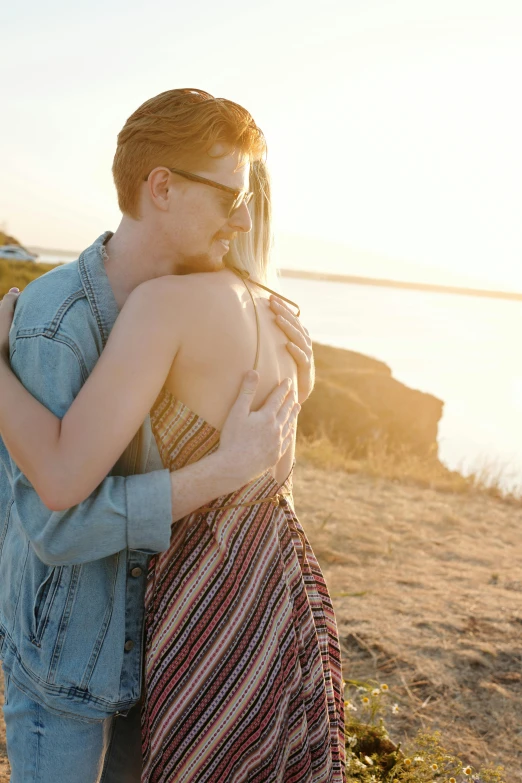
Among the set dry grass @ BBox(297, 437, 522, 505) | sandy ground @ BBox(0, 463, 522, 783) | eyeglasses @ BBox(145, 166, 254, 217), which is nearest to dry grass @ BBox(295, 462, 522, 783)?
sandy ground @ BBox(0, 463, 522, 783)

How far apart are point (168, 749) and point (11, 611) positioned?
0.49 meters

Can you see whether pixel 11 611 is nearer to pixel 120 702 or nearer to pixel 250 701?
pixel 120 702

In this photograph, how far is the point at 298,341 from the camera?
1.95 m

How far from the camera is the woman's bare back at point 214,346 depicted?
158 cm

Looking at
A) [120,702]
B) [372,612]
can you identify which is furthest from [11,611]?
[372,612]

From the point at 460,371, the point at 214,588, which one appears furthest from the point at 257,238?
the point at 460,371

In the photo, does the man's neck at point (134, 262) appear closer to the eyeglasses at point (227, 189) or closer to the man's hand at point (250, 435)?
the eyeglasses at point (227, 189)

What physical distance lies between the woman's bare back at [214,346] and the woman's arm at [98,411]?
6 centimetres

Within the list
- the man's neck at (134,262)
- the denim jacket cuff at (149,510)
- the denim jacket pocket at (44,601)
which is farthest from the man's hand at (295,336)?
the denim jacket pocket at (44,601)

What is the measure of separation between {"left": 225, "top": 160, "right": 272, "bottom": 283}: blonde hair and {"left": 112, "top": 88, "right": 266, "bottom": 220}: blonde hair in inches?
9.7

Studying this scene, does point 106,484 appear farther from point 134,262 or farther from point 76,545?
point 134,262

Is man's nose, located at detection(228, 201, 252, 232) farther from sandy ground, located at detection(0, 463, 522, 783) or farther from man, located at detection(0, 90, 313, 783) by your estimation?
sandy ground, located at detection(0, 463, 522, 783)

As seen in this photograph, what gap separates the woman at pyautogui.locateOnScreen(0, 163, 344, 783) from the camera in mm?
1552

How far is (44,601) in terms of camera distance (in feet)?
5.22
